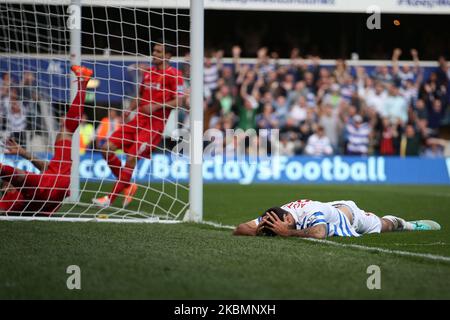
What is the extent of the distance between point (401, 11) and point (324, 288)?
1505 cm

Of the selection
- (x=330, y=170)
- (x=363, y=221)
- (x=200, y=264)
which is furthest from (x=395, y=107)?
(x=200, y=264)

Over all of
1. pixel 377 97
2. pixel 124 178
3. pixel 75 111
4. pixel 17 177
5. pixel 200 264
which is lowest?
pixel 200 264

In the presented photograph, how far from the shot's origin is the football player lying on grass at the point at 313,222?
7.29 m

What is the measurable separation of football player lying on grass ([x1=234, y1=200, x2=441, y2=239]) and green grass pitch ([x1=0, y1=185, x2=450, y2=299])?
0.41 ft

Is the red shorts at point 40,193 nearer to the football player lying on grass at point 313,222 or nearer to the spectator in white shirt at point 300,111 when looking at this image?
the football player lying on grass at point 313,222

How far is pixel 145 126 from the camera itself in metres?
11.5

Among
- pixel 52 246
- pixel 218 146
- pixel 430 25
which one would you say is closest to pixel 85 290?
pixel 52 246

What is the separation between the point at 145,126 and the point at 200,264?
18.7 feet

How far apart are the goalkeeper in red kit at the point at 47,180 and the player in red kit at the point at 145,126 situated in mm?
1154

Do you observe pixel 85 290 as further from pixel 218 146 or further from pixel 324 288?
pixel 218 146

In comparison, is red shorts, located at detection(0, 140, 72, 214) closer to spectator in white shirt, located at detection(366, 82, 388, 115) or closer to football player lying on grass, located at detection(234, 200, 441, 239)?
football player lying on grass, located at detection(234, 200, 441, 239)

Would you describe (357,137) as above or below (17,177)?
above

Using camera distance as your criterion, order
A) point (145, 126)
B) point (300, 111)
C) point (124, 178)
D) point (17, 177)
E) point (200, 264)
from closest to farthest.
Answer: point (200, 264)
point (17, 177)
point (124, 178)
point (145, 126)
point (300, 111)

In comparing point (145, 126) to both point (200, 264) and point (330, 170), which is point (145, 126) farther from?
point (330, 170)
